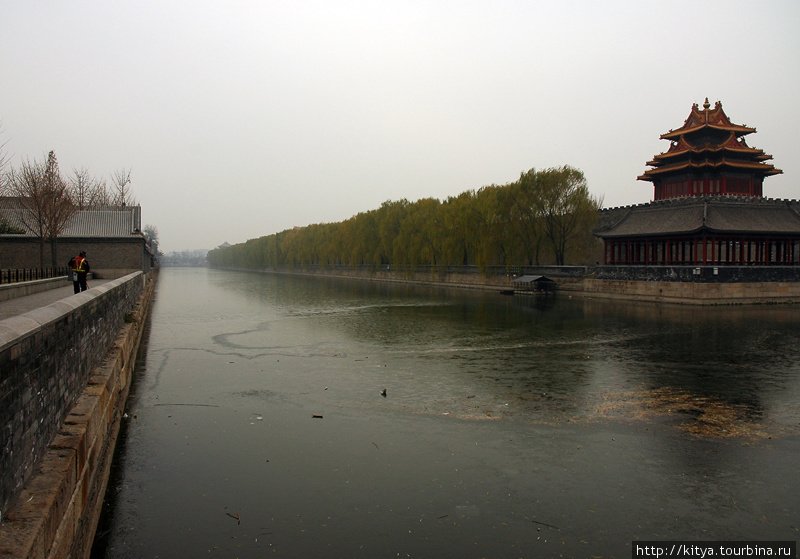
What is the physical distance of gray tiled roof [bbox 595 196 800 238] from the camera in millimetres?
31562

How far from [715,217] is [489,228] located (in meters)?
15.5

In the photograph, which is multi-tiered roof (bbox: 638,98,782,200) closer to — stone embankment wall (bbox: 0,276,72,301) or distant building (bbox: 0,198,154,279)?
distant building (bbox: 0,198,154,279)

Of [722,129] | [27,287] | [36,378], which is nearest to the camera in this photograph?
[36,378]

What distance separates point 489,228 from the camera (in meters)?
42.5

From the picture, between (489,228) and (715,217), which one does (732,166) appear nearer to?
(715,217)

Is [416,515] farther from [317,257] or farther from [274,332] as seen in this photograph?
[317,257]

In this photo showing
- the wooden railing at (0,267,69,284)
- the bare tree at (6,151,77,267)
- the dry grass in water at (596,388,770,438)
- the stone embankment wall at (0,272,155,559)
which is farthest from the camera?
the bare tree at (6,151,77,267)

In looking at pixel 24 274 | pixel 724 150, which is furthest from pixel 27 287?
pixel 724 150

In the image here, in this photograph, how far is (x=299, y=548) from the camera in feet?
15.6

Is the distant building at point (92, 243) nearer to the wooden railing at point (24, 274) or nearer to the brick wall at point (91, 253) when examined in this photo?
the brick wall at point (91, 253)

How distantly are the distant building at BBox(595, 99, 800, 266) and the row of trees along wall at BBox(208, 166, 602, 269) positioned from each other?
108 inches

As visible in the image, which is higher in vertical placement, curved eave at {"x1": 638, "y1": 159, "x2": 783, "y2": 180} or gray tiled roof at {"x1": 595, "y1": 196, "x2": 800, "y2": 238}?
curved eave at {"x1": 638, "y1": 159, "x2": 783, "y2": 180}

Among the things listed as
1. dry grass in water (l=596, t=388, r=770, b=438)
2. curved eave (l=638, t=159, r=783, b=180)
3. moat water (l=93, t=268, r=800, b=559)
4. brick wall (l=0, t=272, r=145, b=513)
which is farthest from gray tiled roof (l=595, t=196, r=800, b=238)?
brick wall (l=0, t=272, r=145, b=513)

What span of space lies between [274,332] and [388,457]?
11.8m
